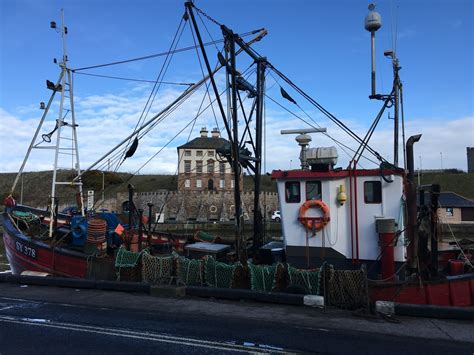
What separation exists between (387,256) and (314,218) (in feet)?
6.28

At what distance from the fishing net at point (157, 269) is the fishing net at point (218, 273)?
3.33 feet

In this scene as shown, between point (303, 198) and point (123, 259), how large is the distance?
17.1ft

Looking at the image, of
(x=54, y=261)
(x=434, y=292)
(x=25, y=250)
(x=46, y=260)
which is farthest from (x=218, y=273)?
(x=25, y=250)

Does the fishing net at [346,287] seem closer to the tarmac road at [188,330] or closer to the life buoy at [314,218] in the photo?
the tarmac road at [188,330]

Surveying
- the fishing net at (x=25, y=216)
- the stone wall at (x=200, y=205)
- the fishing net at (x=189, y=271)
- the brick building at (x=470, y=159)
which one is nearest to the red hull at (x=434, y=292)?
the fishing net at (x=189, y=271)

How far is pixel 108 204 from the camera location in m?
73.4

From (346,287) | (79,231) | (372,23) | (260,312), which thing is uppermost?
(372,23)

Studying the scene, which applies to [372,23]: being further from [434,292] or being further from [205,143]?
[205,143]

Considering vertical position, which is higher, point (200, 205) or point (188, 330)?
point (200, 205)

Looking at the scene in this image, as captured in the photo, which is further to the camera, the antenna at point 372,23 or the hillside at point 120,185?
the hillside at point 120,185

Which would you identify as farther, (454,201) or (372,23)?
(454,201)

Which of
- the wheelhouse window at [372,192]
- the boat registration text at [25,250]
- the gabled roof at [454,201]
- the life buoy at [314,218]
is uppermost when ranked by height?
the gabled roof at [454,201]

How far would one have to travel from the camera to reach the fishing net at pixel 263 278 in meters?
9.94

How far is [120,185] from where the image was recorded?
79125 mm
